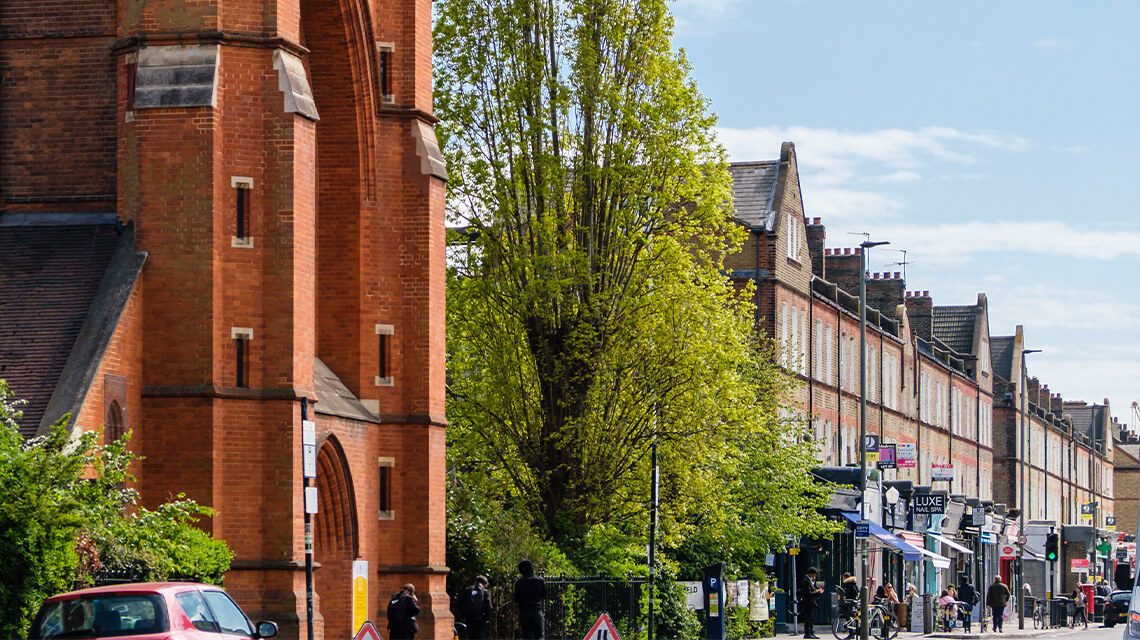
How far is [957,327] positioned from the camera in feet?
270

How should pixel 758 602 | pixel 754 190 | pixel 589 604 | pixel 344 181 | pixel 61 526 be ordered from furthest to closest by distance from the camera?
pixel 754 190
pixel 758 602
pixel 589 604
pixel 344 181
pixel 61 526

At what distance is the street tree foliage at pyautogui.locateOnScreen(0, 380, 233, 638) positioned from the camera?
18.5m

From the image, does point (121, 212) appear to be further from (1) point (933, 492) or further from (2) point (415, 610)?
(1) point (933, 492)

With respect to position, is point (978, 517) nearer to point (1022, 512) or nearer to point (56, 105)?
point (1022, 512)

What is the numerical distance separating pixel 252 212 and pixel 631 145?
32.6ft

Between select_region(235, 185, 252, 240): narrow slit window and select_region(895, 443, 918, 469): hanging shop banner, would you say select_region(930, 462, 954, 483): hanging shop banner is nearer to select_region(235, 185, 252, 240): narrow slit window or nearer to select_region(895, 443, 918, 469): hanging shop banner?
select_region(895, 443, 918, 469): hanging shop banner

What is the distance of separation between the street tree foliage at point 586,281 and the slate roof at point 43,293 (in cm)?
902

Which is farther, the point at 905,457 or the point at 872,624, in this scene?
the point at 905,457

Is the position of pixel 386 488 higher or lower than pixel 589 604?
higher

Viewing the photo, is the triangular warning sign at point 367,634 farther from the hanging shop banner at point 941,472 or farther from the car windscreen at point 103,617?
the hanging shop banner at point 941,472

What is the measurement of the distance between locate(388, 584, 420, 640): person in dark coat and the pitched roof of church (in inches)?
233

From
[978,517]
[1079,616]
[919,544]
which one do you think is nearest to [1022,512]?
[978,517]

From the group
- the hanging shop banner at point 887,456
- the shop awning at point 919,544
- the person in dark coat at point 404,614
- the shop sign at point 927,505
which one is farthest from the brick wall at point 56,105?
the shop sign at point 927,505

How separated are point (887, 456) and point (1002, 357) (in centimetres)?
4863
